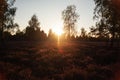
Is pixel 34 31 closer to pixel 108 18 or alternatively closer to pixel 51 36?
pixel 51 36

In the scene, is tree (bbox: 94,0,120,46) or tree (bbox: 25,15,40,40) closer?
tree (bbox: 94,0,120,46)

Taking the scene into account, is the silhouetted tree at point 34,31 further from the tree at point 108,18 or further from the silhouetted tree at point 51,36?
the tree at point 108,18

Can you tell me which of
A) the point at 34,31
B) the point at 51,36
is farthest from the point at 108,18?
the point at 51,36

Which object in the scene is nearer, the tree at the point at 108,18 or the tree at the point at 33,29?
the tree at the point at 108,18

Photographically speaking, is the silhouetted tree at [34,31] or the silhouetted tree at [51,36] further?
the silhouetted tree at [51,36]

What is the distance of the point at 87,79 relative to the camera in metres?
18.4

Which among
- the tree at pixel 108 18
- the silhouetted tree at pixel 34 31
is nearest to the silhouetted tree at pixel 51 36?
the silhouetted tree at pixel 34 31

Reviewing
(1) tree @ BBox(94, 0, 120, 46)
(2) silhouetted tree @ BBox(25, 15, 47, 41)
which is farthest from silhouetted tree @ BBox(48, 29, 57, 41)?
(1) tree @ BBox(94, 0, 120, 46)

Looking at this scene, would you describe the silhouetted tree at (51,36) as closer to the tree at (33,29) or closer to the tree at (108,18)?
the tree at (33,29)

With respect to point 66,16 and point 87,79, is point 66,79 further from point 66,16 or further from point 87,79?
point 66,16

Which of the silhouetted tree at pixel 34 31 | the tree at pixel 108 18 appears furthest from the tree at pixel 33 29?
the tree at pixel 108 18

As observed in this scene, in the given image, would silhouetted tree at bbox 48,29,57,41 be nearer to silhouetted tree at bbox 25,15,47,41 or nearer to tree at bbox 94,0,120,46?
silhouetted tree at bbox 25,15,47,41

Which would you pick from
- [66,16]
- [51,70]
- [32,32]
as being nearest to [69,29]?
[66,16]

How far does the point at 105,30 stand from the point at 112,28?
1485 mm
